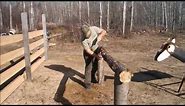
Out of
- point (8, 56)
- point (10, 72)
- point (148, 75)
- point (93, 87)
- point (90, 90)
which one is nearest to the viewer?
point (8, 56)

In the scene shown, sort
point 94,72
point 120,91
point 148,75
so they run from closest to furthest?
point 120,91, point 94,72, point 148,75

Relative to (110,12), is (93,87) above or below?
below

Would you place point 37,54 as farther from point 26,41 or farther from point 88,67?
point 88,67

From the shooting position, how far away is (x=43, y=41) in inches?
422

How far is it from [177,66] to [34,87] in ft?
16.1

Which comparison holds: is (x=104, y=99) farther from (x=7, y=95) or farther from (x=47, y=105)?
(x=7, y=95)

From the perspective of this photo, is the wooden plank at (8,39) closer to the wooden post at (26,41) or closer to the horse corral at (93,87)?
the wooden post at (26,41)

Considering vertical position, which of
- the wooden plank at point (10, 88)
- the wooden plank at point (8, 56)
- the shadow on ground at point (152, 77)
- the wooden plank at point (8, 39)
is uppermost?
the wooden plank at point (8, 39)

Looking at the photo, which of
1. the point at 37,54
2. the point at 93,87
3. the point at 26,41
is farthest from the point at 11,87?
the point at 37,54

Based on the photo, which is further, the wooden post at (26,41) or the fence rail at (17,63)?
the wooden post at (26,41)

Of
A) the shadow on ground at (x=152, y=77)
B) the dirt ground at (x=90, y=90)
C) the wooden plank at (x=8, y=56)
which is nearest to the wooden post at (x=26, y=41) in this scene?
the wooden plank at (x=8, y=56)

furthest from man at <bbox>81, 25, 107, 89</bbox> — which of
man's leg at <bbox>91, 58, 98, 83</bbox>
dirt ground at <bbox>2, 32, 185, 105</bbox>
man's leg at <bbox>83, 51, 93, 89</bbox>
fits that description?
dirt ground at <bbox>2, 32, 185, 105</bbox>

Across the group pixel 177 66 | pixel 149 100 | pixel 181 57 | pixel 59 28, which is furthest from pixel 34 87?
pixel 59 28

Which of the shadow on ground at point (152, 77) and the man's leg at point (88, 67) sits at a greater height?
the man's leg at point (88, 67)
